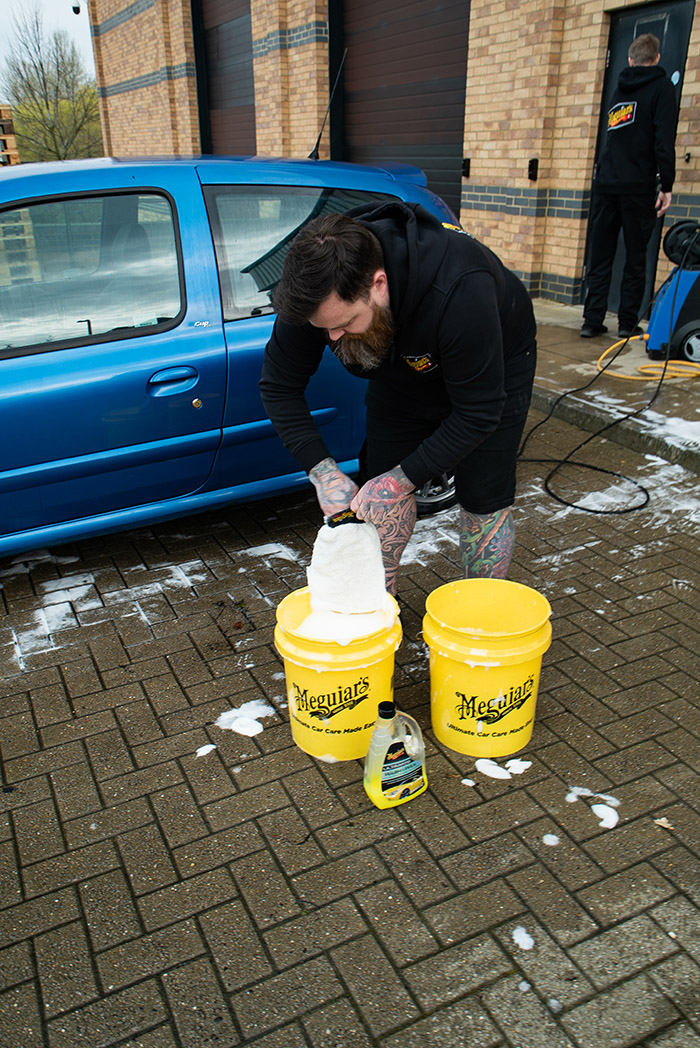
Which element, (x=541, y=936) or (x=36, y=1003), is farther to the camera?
(x=541, y=936)

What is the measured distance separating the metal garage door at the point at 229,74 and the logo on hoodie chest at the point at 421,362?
13.2 m

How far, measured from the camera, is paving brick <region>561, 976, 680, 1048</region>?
1.82 meters

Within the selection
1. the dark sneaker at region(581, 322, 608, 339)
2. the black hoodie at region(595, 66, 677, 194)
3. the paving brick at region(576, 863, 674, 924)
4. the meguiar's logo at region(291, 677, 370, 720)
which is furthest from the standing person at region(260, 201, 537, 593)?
the dark sneaker at region(581, 322, 608, 339)

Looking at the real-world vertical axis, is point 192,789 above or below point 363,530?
below

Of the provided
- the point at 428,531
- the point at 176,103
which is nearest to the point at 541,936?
the point at 428,531

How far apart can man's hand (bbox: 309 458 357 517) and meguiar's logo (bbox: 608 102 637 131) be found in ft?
16.2

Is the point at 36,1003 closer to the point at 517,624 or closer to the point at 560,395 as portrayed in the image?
the point at 517,624

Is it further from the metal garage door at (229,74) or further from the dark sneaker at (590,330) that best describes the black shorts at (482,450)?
the metal garage door at (229,74)

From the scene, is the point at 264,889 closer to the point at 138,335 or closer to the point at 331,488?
the point at 331,488

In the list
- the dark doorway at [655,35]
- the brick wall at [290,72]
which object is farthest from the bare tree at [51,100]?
the dark doorway at [655,35]

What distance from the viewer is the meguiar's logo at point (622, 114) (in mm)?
6082

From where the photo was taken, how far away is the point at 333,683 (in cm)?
248

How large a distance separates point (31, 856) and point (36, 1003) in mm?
473

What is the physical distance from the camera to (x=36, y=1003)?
6.35 feet
